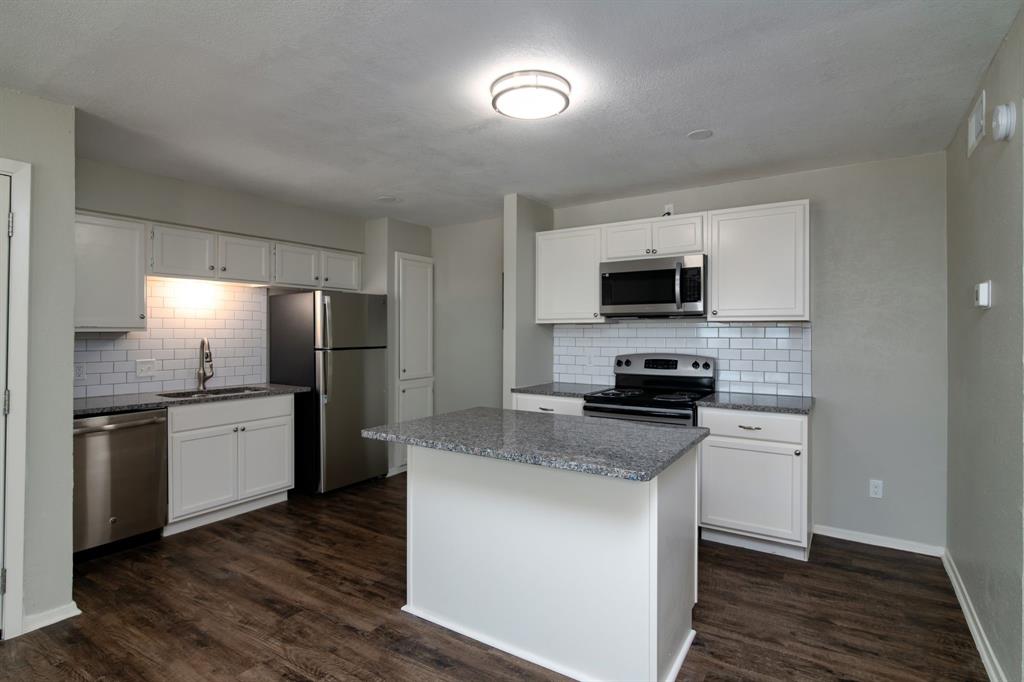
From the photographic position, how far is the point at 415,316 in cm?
504

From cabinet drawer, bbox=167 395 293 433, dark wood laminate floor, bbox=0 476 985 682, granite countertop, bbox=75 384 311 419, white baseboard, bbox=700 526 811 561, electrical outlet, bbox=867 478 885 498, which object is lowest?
dark wood laminate floor, bbox=0 476 985 682

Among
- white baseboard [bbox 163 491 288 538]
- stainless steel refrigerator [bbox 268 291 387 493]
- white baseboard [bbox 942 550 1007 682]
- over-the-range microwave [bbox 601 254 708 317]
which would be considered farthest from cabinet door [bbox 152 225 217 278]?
white baseboard [bbox 942 550 1007 682]

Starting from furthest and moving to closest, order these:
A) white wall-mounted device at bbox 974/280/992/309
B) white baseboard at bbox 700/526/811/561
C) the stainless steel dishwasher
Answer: white baseboard at bbox 700/526/811/561, the stainless steel dishwasher, white wall-mounted device at bbox 974/280/992/309

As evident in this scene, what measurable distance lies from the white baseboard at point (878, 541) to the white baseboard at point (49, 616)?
4.09 meters

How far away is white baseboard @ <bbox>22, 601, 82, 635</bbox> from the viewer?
7.64 ft

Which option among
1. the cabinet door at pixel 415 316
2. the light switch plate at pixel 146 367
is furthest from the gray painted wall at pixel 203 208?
the light switch plate at pixel 146 367

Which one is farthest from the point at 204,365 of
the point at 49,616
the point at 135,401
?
the point at 49,616

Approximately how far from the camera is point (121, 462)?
3121 mm

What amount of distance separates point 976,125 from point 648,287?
1829 mm

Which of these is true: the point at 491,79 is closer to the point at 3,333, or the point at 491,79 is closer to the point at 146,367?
the point at 3,333

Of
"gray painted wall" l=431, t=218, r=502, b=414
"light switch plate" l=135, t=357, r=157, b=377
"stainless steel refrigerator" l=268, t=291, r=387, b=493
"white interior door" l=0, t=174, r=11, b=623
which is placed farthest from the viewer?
"gray painted wall" l=431, t=218, r=502, b=414

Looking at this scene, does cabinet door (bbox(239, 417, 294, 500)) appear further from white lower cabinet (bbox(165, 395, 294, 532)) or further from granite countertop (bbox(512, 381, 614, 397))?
granite countertop (bbox(512, 381, 614, 397))

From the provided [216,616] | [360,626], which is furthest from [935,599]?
[216,616]

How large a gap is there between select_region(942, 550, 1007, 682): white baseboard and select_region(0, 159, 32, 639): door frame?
3.86m
